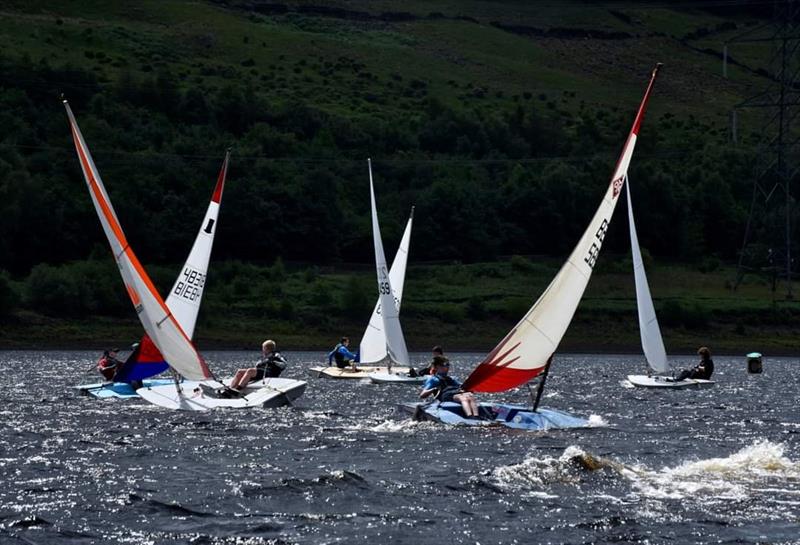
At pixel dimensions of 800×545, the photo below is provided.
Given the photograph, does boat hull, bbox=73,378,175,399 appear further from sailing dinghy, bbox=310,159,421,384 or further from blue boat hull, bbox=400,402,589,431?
sailing dinghy, bbox=310,159,421,384

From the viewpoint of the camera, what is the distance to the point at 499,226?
426 feet

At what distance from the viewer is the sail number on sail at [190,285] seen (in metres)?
45.7

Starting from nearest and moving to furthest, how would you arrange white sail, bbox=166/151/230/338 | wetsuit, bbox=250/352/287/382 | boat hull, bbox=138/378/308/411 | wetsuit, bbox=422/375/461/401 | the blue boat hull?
the blue boat hull → wetsuit, bbox=422/375/461/401 → boat hull, bbox=138/378/308/411 → wetsuit, bbox=250/352/287/382 → white sail, bbox=166/151/230/338

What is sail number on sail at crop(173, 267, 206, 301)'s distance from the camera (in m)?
45.7

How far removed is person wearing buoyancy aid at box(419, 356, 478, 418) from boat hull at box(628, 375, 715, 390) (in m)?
20.0

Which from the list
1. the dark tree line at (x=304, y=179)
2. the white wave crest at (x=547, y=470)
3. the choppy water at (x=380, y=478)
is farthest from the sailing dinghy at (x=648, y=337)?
the dark tree line at (x=304, y=179)

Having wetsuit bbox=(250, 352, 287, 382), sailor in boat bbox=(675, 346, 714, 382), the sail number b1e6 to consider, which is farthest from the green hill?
the sail number b1e6

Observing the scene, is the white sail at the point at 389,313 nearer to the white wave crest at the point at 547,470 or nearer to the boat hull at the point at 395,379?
the boat hull at the point at 395,379

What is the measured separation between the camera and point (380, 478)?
1080 inches

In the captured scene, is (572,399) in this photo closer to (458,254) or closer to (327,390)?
(327,390)

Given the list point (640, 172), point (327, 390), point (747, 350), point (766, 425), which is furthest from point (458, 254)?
point (766, 425)

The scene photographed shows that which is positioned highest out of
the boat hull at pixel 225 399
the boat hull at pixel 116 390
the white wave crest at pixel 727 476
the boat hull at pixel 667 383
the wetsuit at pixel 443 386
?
the wetsuit at pixel 443 386

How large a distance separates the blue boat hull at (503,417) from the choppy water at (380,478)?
0.46 m

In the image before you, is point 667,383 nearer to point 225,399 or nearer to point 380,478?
point 225,399
